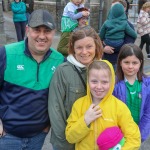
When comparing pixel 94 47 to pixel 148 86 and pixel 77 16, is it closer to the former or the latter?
pixel 148 86

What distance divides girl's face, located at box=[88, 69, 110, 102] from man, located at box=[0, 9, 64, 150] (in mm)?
302

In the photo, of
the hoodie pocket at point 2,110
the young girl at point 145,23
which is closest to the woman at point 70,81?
the hoodie pocket at point 2,110

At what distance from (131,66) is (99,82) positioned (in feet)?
2.03

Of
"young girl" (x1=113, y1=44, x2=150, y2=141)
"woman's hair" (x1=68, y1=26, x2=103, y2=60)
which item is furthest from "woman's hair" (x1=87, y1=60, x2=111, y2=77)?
"young girl" (x1=113, y1=44, x2=150, y2=141)

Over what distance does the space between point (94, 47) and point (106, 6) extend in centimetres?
1038

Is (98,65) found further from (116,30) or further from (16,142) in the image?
(116,30)

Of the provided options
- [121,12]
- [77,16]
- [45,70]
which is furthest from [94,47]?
[121,12]

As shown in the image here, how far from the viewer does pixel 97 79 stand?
2115 mm

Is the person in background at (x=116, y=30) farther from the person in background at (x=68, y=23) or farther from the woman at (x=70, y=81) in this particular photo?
the woman at (x=70, y=81)

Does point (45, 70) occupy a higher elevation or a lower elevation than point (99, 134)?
higher

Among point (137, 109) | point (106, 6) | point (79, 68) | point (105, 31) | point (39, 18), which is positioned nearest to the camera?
point (39, 18)

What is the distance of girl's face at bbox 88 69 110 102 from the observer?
2.10 metres

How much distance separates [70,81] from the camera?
217cm

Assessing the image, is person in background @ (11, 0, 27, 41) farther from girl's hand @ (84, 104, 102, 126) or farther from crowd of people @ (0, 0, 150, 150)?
girl's hand @ (84, 104, 102, 126)
